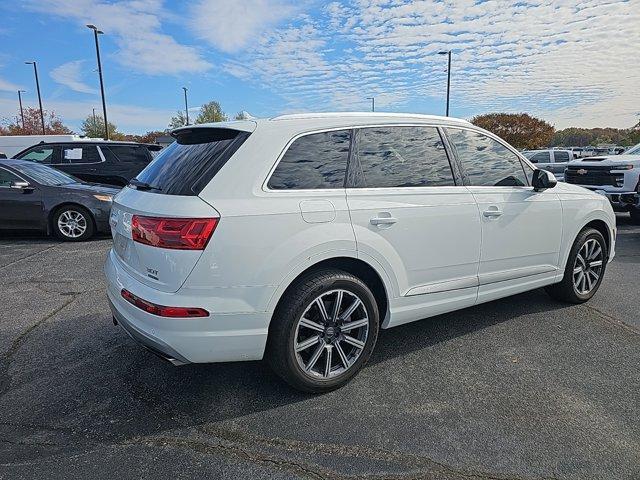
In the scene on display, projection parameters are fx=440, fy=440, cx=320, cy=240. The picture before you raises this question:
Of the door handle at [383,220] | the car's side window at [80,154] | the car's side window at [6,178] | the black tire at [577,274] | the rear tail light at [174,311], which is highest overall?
the car's side window at [80,154]

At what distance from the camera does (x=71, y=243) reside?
25.0 feet

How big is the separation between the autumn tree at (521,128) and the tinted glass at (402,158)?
38986 millimetres

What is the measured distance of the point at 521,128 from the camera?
128 feet

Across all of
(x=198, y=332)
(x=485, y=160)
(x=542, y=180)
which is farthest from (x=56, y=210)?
(x=542, y=180)

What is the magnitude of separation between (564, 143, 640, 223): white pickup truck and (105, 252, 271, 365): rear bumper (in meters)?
9.28

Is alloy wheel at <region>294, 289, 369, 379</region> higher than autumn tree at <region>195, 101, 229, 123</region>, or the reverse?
autumn tree at <region>195, 101, 229, 123</region>

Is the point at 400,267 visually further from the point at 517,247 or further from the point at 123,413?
the point at 123,413

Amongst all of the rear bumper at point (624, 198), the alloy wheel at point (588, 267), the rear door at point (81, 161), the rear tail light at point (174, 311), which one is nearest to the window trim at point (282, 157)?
the rear tail light at point (174, 311)

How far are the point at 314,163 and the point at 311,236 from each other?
508 millimetres

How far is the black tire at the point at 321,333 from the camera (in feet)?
8.57

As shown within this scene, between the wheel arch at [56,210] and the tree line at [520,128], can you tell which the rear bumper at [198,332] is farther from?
the tree line at [520,128]

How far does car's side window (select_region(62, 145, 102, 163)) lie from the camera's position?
1057 centimetres

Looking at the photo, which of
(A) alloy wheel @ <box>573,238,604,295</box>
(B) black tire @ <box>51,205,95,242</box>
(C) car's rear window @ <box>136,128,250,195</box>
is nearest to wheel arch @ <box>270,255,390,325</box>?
(C) car's rear window @ <box>136,128,250,195</box>

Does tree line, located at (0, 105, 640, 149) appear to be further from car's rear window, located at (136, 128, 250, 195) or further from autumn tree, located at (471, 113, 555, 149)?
car's rear window, located at (136, 128, 250, 195)
